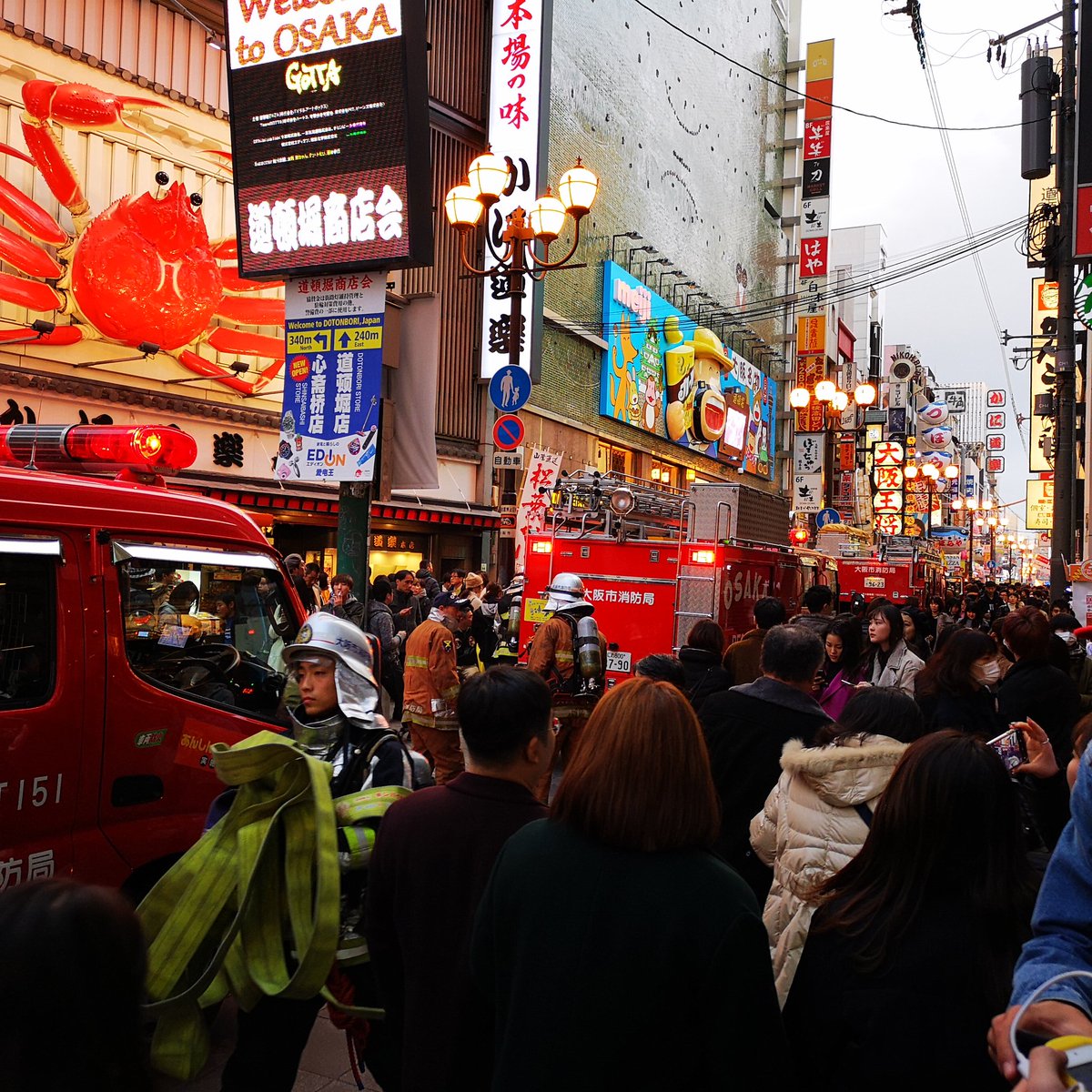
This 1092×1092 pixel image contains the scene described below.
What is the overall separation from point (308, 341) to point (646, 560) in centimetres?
487

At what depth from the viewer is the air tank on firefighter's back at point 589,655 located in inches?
340

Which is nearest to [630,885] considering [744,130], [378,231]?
[378,231]

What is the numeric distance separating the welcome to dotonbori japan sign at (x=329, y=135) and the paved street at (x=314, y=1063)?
638 centimetres

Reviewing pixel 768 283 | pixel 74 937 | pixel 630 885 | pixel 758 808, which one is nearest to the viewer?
pixel 74 937

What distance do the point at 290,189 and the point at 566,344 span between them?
19.7m

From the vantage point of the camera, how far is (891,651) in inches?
315

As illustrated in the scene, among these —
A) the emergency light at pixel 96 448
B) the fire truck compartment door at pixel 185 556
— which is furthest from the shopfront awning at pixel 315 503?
the fire truck compartment door at pixel 185 556

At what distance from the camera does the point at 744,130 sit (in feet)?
147

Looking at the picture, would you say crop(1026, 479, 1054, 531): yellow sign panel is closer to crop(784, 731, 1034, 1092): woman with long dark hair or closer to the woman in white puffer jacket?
the woman in white puffer jacket

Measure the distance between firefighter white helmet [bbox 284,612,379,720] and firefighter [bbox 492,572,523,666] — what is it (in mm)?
8398

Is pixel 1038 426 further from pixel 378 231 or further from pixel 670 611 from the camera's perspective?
pixel 378 231

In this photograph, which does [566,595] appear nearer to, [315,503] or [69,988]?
[69,988]

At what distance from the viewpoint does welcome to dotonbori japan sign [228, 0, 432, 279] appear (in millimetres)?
8977

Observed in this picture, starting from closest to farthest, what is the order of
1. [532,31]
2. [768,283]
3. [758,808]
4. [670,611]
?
[758,808] < [670,611] < [532,31] < [768,283]
